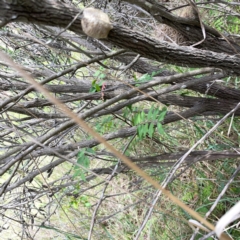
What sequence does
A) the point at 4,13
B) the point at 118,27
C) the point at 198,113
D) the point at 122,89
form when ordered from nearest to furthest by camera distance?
1. the point at 4,13
2. the point at 118,27
3. the point at 122,89
4. the point at 198,113

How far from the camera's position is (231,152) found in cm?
132

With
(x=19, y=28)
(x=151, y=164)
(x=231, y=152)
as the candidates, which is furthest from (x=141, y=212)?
(x=19, y=28)

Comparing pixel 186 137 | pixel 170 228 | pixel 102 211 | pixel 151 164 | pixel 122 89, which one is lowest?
pixel 102 211

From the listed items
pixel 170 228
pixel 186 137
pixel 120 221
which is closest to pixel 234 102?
pixel 186 137

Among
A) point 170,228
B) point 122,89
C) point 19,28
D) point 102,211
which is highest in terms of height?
point 19,28

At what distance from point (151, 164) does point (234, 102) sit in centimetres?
40

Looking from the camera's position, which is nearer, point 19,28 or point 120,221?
point 19,28

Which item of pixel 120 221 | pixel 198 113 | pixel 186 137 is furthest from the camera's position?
pixel 120 221

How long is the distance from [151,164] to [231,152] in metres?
0.31

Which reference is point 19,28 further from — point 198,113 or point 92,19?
point 92,19

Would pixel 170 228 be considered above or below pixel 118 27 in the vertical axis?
below

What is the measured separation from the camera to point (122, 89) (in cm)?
117

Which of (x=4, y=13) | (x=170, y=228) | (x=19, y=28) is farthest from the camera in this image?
(x=170, y=228)

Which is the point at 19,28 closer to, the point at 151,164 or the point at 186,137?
the point at 151,164
